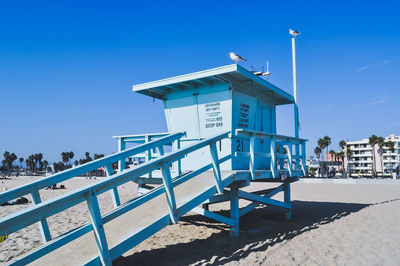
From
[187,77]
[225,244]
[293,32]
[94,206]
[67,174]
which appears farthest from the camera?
[293,32]

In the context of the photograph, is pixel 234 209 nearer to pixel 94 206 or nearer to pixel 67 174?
pixel 67 174

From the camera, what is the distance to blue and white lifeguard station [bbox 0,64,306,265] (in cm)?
362

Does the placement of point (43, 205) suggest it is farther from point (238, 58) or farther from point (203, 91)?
point (238, 58)

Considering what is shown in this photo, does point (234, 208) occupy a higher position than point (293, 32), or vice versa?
point (293, 32)

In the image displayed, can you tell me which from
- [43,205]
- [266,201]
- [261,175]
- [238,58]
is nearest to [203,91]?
[238,58]

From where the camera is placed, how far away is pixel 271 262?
4871 millimetres

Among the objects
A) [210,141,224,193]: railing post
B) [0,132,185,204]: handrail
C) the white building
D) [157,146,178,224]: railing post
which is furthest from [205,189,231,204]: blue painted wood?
the white building

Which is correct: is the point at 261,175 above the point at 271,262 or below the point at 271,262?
above

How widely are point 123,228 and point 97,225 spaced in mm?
1289

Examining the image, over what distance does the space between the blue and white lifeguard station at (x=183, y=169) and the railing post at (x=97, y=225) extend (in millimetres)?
11

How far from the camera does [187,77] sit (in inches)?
306

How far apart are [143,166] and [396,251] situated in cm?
499

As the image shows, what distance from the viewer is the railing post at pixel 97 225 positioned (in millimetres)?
3377

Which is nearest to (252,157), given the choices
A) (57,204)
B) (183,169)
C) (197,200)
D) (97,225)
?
(197,200)
